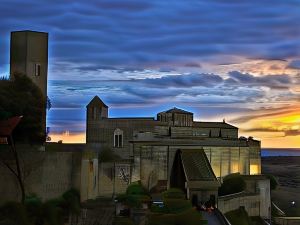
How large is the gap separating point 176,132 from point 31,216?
119ft

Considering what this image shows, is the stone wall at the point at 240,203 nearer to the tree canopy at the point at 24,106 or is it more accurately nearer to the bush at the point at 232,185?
the bush at the point at 232,185

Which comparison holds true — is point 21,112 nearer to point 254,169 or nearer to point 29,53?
point 29,53

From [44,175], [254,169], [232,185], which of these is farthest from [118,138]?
[44,175]

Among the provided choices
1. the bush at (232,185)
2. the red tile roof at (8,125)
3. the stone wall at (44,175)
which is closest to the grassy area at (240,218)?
the bush at (232,185)

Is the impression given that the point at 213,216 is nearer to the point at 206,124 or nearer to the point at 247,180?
the point at 247,180

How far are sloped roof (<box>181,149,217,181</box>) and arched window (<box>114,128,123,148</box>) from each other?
20.3ft

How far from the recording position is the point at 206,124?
238 ft

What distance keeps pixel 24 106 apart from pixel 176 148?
27211 mm

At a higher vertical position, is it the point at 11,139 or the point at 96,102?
the point at 96,102

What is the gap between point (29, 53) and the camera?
39094 millimetres

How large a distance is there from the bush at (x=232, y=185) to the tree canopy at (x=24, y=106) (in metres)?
26.6

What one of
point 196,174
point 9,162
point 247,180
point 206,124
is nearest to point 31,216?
point 9,162

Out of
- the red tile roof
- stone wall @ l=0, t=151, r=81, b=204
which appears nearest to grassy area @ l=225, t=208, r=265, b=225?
stone wall @ l=0, t=151, r=81, b=204

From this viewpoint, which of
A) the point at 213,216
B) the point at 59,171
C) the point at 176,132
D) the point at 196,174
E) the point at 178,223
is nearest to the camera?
the point at 59,171
